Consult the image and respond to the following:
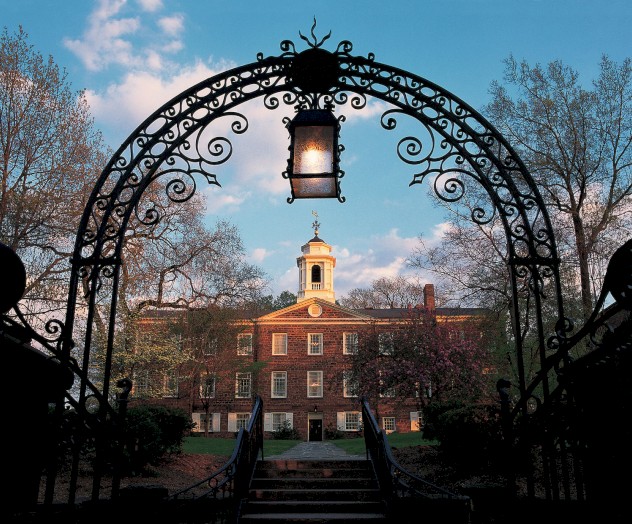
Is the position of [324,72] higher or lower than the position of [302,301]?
lower

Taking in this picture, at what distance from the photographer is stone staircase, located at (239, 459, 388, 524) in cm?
729

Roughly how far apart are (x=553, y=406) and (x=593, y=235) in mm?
13092

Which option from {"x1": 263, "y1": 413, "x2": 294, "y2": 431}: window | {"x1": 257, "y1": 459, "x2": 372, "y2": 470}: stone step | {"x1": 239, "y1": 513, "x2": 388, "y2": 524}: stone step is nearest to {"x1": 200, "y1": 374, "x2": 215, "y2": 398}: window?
{"x1": 263, "y1": 413, "x2": 294, "y2": 431}: window

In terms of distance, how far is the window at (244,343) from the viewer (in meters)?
31.6

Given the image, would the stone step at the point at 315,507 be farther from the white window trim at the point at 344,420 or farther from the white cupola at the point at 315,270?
the white cupola at the point at 315,270

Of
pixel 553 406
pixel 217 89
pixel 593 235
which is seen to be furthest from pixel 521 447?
pixel 593 235

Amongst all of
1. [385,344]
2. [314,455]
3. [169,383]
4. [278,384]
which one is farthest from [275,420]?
[314,455]

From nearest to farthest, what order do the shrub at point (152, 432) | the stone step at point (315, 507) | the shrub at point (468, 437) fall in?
the stone step at point (315, 507) < the shrub at point (468, 437) < the shrub at point (152, 432)

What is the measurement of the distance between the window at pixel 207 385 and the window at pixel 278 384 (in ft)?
13.0

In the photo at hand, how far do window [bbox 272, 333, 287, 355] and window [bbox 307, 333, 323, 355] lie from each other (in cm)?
162

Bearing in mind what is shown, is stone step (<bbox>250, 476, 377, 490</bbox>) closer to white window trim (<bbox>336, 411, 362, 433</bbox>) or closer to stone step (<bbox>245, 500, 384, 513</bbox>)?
stone step (<bbox>245, 500, 384, 513</bbox>)

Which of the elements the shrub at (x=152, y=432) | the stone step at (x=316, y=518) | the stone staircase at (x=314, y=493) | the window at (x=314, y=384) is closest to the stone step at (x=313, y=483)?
the stone staircase at (x=314, y=493)

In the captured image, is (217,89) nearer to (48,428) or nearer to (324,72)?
(324,72)

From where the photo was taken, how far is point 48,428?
334 centimetres
